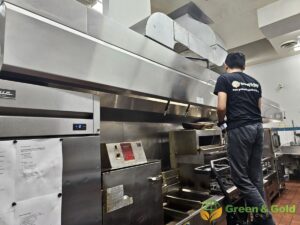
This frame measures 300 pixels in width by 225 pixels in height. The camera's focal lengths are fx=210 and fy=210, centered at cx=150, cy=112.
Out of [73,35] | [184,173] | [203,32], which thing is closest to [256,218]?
[184,173]

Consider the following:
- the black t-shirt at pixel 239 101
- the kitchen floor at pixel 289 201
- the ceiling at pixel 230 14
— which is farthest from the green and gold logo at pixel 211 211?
the ceiling at pixel 230 14

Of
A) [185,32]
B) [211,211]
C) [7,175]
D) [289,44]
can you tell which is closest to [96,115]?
[7,175]

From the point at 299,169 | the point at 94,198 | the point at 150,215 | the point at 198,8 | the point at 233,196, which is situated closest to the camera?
the point at 94,198

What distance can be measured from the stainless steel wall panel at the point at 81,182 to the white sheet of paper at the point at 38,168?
0.14ft

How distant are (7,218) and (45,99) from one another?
0.44 m

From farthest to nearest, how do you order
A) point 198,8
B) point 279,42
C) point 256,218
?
point 279,42
point 198,8
point 256,218

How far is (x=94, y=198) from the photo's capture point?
3.19 ft

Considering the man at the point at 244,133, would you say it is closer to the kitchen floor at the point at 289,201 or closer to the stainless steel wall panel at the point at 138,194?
the stainless steel wall panel at the point at 138,194

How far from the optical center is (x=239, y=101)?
159cm

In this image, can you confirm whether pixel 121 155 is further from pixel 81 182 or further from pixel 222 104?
pixel 222 104

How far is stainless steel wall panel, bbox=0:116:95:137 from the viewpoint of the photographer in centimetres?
75

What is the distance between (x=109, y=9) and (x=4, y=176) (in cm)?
138

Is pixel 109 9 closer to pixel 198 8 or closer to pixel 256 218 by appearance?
pixel 198 8

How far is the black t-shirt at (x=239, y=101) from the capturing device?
5.13 ft
